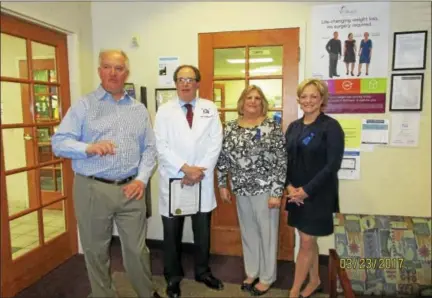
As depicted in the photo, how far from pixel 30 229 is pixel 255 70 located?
6.88 feet

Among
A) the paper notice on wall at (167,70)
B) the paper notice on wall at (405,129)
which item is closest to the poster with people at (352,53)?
the paper notice on wall at (405,129)

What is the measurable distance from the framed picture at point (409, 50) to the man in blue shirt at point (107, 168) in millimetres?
1874

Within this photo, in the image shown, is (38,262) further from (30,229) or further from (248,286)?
(248,286)

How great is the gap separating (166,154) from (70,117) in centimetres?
62

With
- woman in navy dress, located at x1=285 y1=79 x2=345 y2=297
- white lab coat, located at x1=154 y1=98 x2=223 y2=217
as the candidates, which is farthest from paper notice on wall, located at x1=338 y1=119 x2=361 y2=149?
white lab coat, located at x1=154 y1=98 x2=223 y2=217

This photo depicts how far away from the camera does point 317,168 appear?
1985mm

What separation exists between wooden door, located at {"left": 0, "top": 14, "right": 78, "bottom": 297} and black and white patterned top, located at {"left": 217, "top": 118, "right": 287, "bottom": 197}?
4.71 feet

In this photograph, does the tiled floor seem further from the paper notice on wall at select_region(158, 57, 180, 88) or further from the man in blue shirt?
the paper notice on wall at select_region(158, 57, 180, 88)

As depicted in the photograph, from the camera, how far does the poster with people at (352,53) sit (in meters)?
2.49

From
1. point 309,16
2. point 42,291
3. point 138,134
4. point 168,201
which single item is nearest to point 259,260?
point 168,201

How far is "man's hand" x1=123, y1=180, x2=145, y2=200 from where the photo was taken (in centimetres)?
190

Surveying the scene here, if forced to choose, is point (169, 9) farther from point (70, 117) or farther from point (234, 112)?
point (70, 117)

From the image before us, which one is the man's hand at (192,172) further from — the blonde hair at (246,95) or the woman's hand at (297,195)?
the woman's hand at (297,195)
